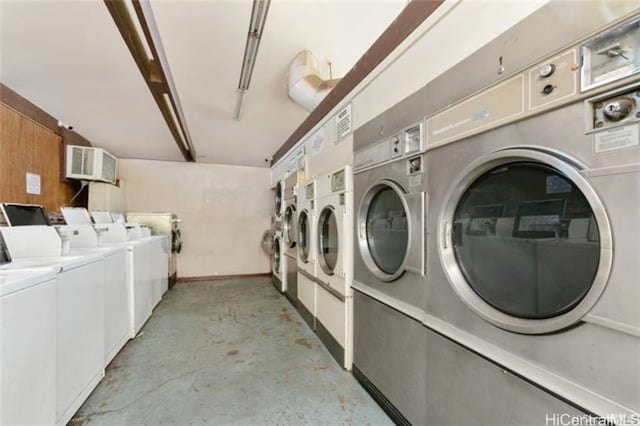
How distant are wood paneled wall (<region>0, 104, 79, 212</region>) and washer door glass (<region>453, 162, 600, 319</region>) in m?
4.43

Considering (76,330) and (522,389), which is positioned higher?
(522,389)

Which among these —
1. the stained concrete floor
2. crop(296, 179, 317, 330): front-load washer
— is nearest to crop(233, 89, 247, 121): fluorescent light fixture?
crop(296, 179, 317, 330): front-load washer

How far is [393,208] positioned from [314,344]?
1798 millimetres

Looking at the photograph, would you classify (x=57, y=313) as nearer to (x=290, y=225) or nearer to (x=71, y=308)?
(x=71, y=308)

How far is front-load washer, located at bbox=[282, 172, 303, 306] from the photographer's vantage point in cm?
394

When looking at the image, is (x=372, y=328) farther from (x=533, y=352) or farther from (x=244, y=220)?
(x=244, y=220)

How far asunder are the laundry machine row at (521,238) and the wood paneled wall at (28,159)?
4077 millimetres

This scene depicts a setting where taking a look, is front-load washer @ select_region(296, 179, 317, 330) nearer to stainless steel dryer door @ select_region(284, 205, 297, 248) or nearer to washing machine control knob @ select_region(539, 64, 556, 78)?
stainless steel dryer door @ select_region(284, 205, 297, 248)

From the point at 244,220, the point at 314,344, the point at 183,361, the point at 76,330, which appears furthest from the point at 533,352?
the point at 244,220

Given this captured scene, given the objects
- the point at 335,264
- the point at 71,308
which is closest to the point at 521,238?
the point at 335,264

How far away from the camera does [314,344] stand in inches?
113

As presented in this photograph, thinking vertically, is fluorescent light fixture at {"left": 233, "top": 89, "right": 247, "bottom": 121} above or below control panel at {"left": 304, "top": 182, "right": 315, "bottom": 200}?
above

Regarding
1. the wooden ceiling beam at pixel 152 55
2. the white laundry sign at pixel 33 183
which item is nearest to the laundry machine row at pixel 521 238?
the wooden ceiling beam at pixel 152 55

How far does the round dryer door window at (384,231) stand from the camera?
180cm
